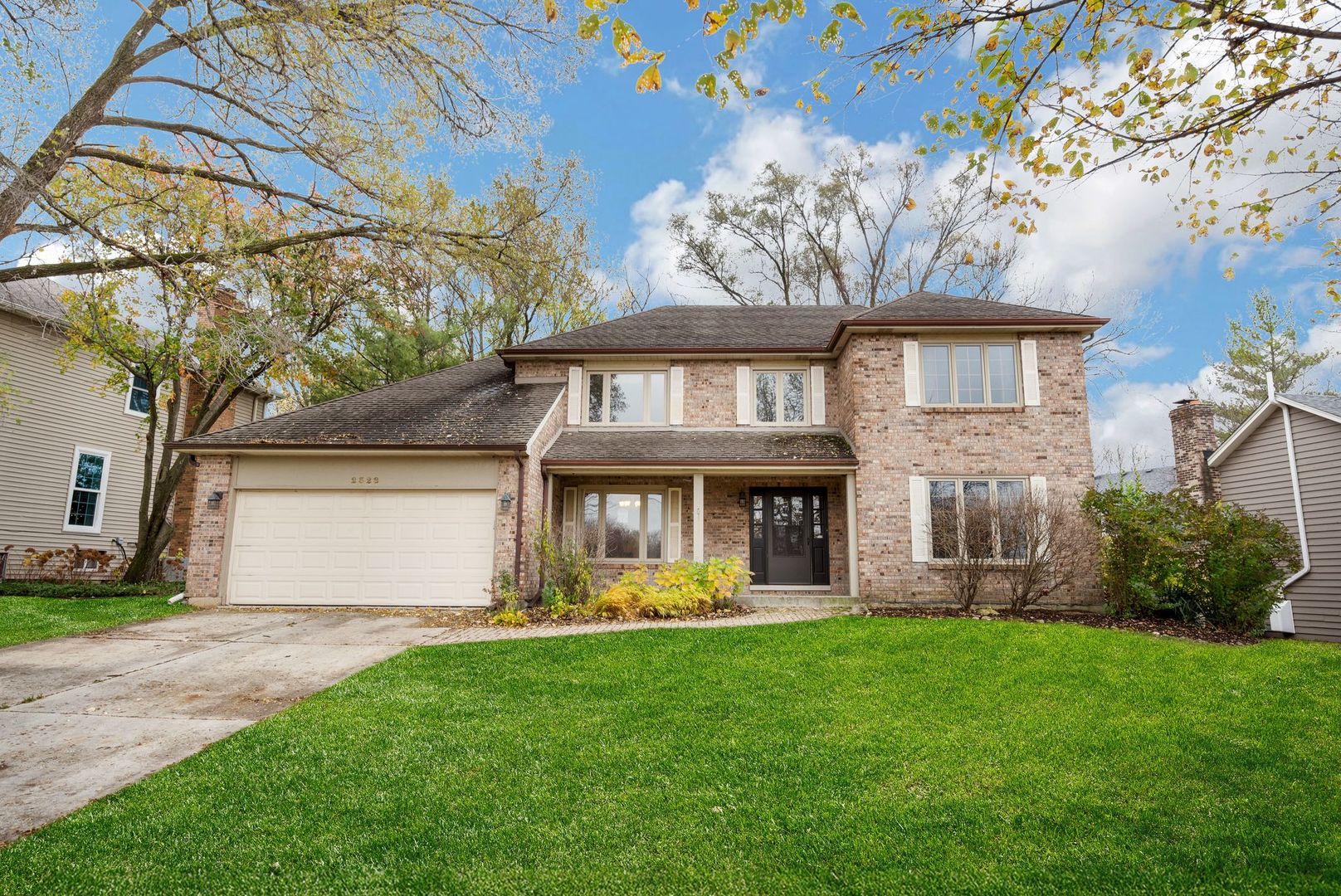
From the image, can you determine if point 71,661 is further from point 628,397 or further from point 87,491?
point 87,491

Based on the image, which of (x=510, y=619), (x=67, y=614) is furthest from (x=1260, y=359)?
(x=67, y=614)

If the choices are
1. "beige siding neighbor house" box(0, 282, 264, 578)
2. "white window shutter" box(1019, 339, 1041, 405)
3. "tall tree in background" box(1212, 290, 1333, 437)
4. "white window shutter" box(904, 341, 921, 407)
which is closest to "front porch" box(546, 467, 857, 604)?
"white window shutter" box(904, 341, 921, 407)

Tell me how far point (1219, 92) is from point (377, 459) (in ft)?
38.8

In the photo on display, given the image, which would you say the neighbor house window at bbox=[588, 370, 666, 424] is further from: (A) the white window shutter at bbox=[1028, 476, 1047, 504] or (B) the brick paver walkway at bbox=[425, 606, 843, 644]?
(A) the white window shutter at bbox=[1028, 476, 1047, 504]

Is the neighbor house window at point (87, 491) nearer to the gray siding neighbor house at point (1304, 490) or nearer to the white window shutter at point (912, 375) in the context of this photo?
the white window shutter at point (912, 375)

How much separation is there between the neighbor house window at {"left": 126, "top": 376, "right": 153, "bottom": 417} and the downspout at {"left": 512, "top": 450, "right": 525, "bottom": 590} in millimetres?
12992

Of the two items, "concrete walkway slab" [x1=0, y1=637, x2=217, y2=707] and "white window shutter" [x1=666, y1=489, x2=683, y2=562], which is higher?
"white window shutter" [x1=666, y1=489, x2=683, y2=562]

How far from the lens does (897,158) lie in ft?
69.7

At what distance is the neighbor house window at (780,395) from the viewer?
14.4m

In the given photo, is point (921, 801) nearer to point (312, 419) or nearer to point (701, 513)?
point (701, 513)

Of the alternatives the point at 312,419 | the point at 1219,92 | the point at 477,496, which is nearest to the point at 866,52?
the point at 1219,92

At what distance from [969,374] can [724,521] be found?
5.48 metres

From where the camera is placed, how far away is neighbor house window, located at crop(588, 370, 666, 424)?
47.8ft

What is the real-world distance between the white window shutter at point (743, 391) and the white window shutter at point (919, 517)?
3.66 m
